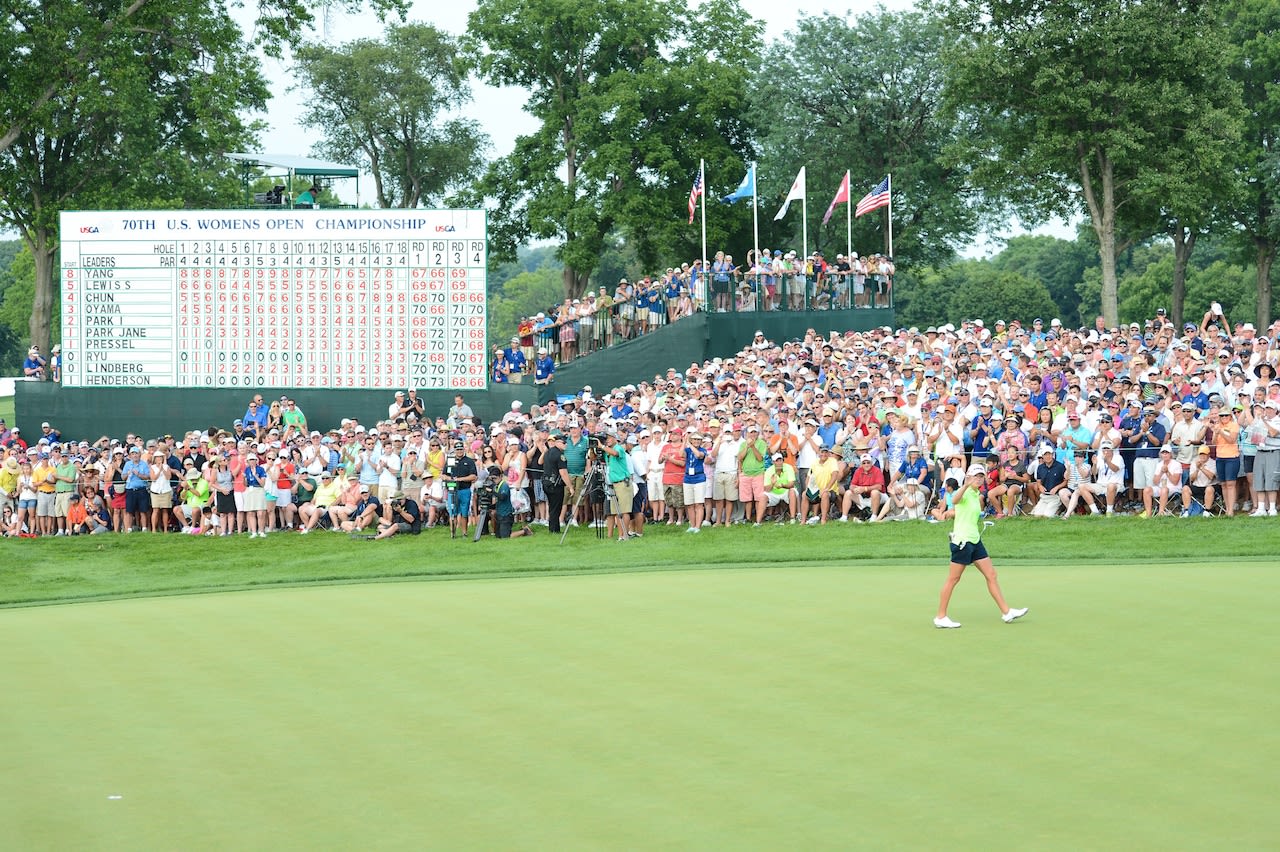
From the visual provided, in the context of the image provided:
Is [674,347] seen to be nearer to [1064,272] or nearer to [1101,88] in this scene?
[1101,88]

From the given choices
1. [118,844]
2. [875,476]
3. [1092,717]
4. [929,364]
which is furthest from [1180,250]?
[118,844]

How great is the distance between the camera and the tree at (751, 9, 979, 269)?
51.6 meters

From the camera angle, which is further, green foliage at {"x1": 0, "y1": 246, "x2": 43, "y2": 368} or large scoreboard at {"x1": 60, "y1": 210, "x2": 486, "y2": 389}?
green foliage at {"x1": 0, "y1": 246, "x2": 43, "y2": 368}

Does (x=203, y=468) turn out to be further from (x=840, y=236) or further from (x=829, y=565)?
(x=840, y=236)

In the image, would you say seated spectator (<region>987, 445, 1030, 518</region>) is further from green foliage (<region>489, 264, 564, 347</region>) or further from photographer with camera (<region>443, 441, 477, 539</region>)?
green foliage (<region>489, 264, 564, 347</region>)

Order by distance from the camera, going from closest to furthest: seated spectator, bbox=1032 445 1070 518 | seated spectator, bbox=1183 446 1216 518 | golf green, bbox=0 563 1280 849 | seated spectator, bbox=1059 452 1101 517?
golf green, bbox=0 563 1280 849
seated spectator, bbox=1183 446 1216 518
seated spectator, bbox=1059 452 1101 517
seated spectator, bbox=1032 445 1070 518

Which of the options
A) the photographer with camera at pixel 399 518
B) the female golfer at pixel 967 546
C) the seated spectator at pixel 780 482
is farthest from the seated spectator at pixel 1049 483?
the photographer with camera at pixel 399 518

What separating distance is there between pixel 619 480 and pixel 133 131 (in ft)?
107

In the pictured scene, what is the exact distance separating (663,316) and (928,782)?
2684 cm

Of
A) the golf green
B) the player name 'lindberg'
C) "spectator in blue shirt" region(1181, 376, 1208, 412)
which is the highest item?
the player name 'lindberg'

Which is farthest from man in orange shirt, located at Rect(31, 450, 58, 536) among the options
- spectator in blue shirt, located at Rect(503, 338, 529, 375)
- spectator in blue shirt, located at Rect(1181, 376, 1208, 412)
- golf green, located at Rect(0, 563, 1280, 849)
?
spectator in blue shirt, located at Rect(1181, 376, 1208, 412)

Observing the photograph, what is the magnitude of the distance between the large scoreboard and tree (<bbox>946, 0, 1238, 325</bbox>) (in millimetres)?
19607

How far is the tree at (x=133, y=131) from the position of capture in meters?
40.3

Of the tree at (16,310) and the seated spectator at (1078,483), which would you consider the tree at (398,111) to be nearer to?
the tree at (16,310)
